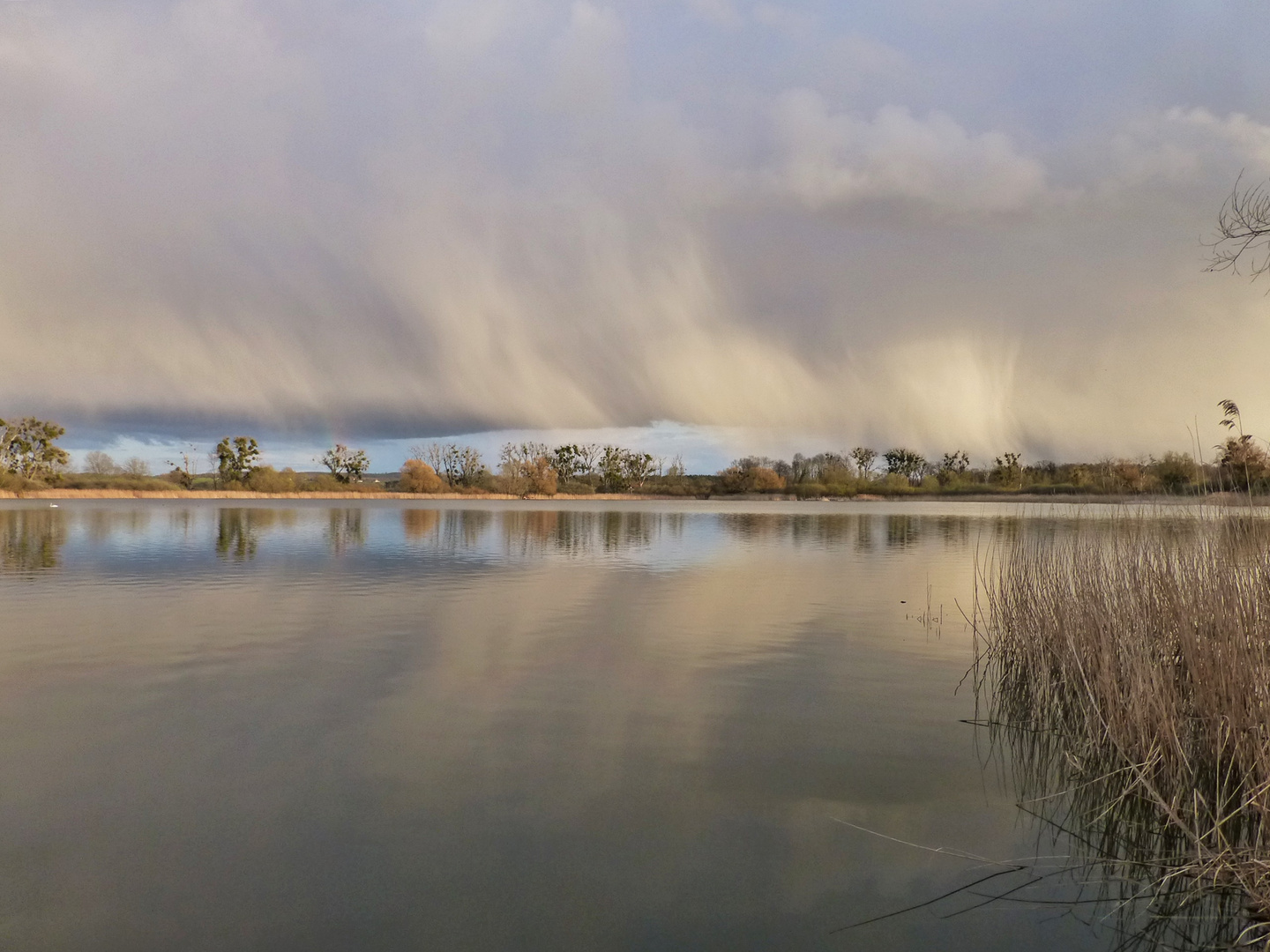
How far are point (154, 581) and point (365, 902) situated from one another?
1413 centimetres

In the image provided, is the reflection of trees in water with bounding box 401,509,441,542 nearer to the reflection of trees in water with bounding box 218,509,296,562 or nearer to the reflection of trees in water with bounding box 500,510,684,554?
the reflection of trees in water with bounding box 500,510,684,554

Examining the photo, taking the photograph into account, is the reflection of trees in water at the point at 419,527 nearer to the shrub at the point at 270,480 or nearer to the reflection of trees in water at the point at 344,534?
the reflection of trees in water at the point at 344,534

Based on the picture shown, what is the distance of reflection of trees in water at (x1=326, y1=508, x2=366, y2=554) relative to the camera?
80.7ft

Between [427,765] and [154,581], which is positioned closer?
[427,765]

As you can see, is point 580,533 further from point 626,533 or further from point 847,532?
point 847,532

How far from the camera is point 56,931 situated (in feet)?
12.3

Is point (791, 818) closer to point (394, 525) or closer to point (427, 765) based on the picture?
point (427, 765)

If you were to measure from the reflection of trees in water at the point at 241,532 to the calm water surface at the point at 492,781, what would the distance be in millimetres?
8758

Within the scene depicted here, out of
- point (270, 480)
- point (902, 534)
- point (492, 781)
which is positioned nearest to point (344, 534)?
point (902, 534)

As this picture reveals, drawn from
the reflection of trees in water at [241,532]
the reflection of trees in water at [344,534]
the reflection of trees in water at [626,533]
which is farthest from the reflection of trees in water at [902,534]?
the reflection of trees in water at [241,532]

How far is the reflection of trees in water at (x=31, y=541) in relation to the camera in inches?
724

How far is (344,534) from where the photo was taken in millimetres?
29406

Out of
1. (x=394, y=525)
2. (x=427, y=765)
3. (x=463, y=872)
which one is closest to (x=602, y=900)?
(x=463, y=872)

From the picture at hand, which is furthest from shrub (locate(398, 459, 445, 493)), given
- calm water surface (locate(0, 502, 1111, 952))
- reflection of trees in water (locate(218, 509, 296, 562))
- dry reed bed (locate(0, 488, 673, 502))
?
calm water surface (locate(0, 502, 1111, 952))
